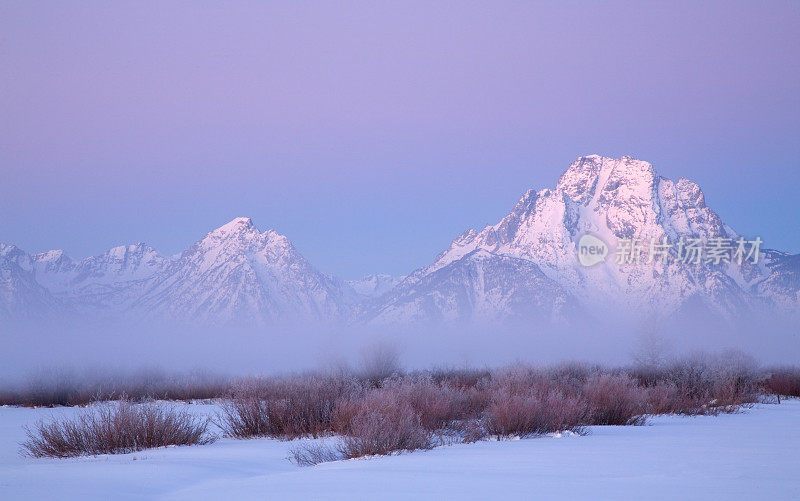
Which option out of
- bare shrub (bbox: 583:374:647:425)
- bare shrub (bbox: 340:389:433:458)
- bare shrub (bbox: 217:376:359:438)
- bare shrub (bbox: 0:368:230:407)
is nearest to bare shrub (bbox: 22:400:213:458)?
bare shrub (bbox: 217:376:359:438)

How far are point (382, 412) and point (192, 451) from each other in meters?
3.07

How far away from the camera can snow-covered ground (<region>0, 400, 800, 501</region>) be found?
25.2 ft

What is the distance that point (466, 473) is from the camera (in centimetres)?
901

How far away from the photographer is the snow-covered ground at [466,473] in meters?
7.67

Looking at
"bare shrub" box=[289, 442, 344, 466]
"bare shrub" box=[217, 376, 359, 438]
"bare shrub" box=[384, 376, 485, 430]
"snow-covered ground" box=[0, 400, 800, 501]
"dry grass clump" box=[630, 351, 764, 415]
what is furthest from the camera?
"dry grass clump" box=[630, 351, 764, 415]

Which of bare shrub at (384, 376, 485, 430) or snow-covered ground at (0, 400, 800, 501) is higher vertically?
bare shrub at (384, 376, 485, 430)

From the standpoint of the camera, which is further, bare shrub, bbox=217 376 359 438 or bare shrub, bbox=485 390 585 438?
bare shrub, bbox=217 376 359 438

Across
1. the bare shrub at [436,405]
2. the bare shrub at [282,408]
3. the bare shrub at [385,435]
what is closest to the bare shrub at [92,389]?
the bare shrub at [282,408]

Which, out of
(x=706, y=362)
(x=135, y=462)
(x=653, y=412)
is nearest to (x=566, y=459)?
(x=135, y=462)

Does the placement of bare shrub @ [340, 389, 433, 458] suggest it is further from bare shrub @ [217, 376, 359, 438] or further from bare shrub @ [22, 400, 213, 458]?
bare shrub @ [22, 400, 213, 458]

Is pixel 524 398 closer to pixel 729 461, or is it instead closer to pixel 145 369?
pixel 729 461

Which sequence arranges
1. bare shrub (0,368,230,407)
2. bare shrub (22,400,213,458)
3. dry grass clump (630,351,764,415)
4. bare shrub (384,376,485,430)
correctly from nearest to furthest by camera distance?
bare shrub (22,400,213,458) → bare shrub (384,376,485,430) → dry grass clump (630,351,764,415) → bare shrub (0,368,230,407)

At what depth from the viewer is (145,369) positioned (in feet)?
148

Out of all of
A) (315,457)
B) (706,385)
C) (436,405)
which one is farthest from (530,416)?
(706,385)
